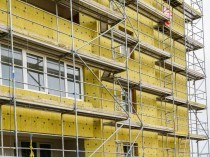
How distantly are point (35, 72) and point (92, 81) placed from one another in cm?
269

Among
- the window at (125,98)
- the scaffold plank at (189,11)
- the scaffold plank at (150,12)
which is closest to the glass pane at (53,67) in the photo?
the window at (125,98)

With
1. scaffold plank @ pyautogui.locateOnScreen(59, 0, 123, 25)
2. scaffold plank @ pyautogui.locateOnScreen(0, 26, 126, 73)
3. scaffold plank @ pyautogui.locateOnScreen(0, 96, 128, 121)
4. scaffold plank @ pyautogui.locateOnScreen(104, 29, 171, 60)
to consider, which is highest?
scaffold plank @ pyautogui.locateOnScreen(59, 0, 123, 25)

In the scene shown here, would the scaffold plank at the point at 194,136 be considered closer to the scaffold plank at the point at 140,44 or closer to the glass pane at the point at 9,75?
the scaffold plank at the point at 140,44

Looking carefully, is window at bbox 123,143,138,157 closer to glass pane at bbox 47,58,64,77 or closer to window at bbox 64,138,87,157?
window at bbox 64,138,87,157

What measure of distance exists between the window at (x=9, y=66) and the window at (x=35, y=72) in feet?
0.98

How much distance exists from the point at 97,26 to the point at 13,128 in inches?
218

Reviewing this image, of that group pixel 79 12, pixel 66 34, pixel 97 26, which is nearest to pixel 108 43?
pixel 97 26

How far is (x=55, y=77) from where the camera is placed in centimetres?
1359

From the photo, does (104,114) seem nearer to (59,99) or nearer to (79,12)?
(59,99)

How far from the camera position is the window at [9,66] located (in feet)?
38.7

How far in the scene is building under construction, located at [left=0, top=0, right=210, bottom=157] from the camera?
11.9 m

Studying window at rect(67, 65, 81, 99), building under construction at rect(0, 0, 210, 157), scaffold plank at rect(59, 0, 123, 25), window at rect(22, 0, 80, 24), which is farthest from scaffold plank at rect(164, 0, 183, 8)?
window at rect(67, 65, 81, 99)

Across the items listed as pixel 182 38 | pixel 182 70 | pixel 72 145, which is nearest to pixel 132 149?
pixel 72 145

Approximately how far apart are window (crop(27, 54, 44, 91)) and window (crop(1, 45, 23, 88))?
0.98ft
